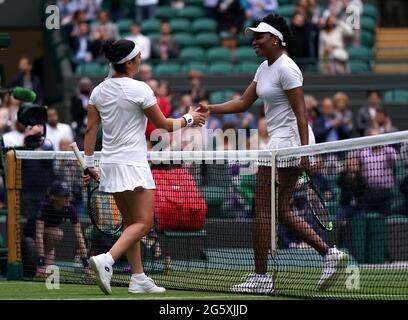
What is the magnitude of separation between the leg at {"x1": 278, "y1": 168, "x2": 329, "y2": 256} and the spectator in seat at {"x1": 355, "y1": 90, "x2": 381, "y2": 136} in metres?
8.22

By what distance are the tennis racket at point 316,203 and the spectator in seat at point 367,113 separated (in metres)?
7.71

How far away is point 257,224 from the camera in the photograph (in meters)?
10.6

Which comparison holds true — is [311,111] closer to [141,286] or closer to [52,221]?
[52,221]

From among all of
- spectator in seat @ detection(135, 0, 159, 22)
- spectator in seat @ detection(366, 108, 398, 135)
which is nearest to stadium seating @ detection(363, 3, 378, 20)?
spectator in seat @ detection(135, 0, 159, 22)

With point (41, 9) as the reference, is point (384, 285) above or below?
below

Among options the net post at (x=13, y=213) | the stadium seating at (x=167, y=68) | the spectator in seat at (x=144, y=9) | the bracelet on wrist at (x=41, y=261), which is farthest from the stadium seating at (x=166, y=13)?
the bracelet on wrist at (x=41, y=261)

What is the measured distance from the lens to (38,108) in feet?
42.3

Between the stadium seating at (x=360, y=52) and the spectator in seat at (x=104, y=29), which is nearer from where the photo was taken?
the spectator in seat at (x=104, y=29)

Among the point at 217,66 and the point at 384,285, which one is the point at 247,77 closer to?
the point at 217,66

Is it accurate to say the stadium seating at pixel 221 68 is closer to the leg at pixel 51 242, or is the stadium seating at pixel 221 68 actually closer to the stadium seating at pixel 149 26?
the stadium seating at pixel 149 26

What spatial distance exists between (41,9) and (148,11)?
4115mm

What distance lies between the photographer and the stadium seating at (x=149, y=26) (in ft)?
73.4

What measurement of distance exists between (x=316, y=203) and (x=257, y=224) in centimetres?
66
